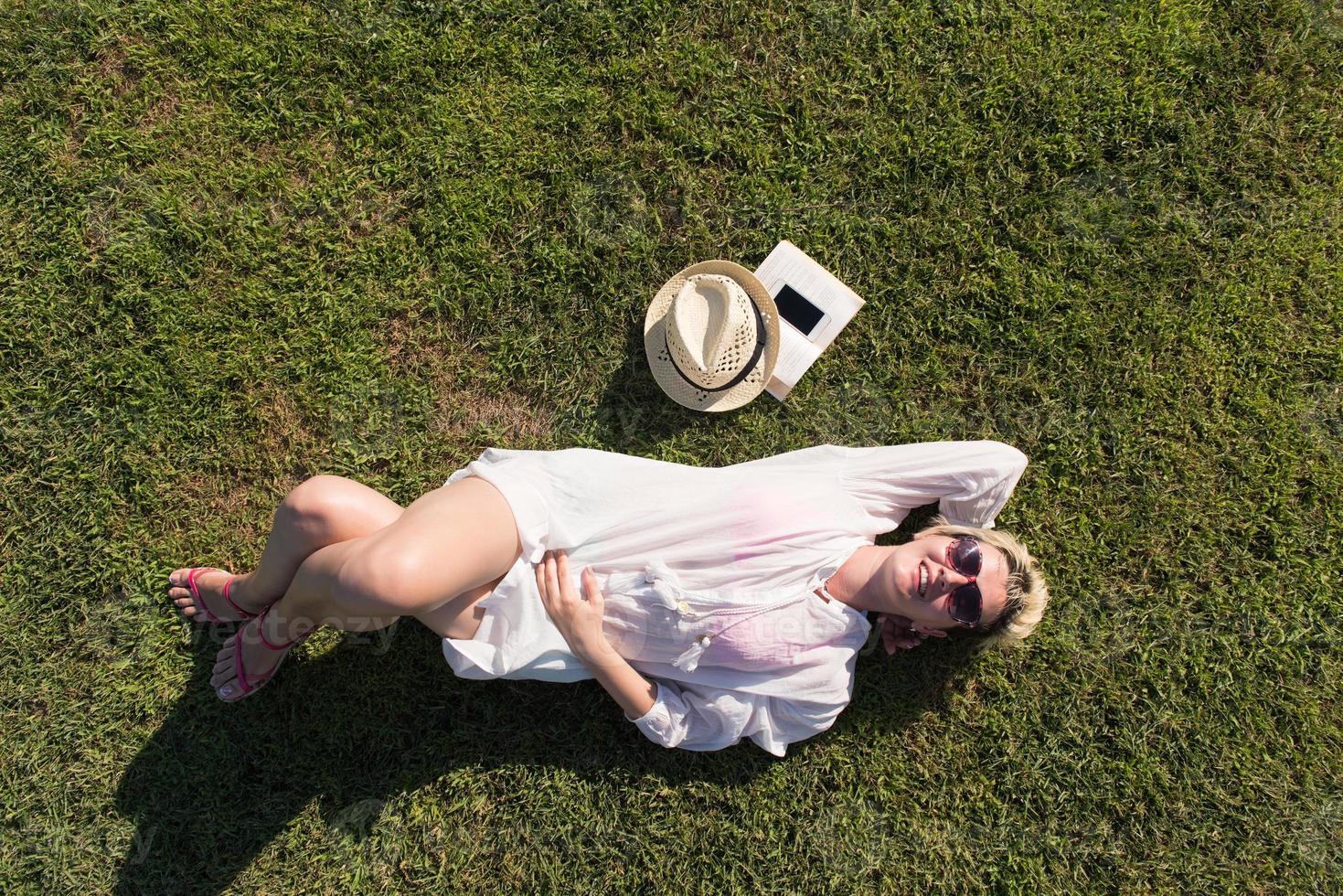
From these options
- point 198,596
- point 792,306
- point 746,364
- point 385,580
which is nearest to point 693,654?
point 385,580

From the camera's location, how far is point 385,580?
3.11 meters

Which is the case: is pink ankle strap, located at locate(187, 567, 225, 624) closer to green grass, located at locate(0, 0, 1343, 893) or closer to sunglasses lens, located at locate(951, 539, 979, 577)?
green grass, located at locate(0, 0, 1343, 893)

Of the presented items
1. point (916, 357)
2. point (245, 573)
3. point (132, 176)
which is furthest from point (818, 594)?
point (132, 176)

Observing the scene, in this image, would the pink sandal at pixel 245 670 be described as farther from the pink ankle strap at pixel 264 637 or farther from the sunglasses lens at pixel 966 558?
the sunglasses lens at pixel 966 558

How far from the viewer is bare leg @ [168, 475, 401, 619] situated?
11.9 ft

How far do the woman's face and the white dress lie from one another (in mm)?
254

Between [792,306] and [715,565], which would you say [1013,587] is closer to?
[715,565]

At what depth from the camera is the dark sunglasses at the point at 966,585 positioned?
3.50 metres

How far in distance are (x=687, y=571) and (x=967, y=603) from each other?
1.21 m

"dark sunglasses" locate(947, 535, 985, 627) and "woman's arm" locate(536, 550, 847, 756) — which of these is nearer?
"dark sunglasses" locate(947, 535, 985, 627)

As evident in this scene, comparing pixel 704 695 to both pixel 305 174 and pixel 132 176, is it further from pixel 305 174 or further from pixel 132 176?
pixel 132 176

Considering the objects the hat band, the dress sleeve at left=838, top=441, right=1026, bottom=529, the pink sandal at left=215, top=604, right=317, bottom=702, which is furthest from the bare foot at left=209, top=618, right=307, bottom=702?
the dress sleeve at left=838, top=441, right=1026, bottom=529

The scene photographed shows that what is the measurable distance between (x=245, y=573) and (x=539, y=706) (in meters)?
1.73

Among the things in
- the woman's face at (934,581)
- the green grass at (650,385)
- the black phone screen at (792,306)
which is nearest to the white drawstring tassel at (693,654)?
the woman's face at (934,581)
